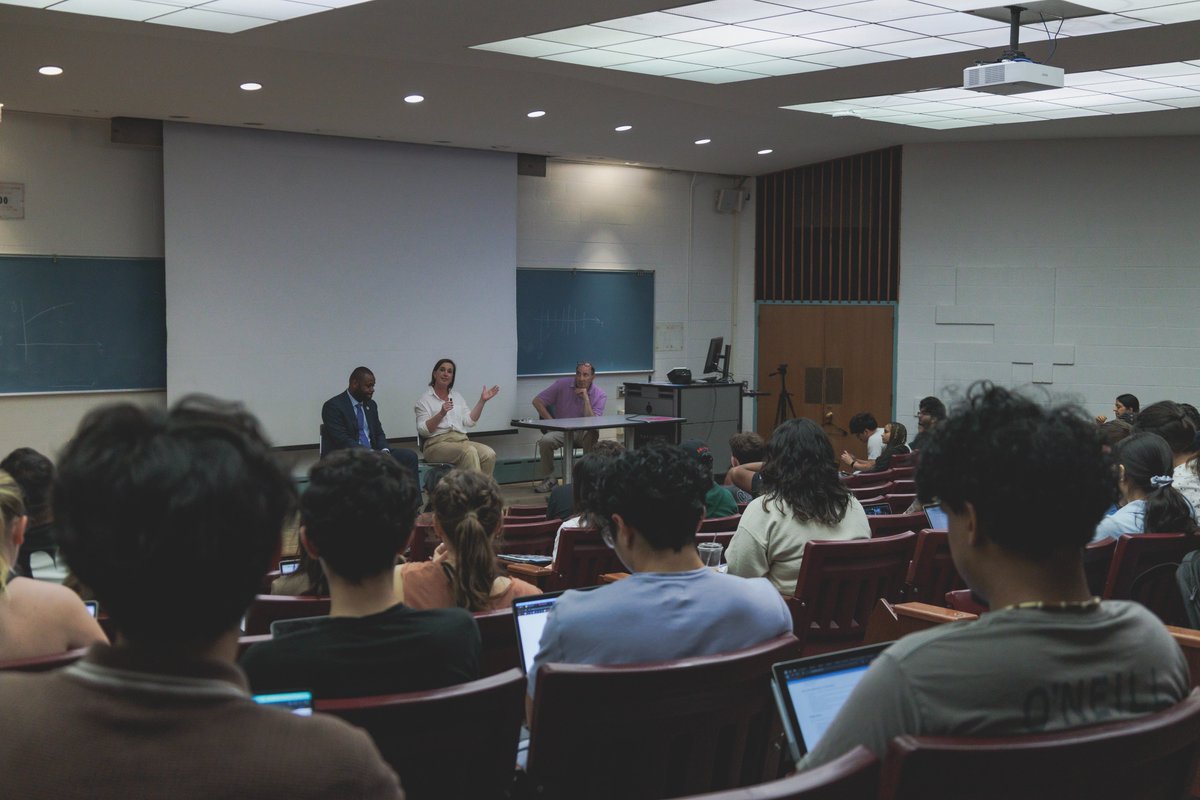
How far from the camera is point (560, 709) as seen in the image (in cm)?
185

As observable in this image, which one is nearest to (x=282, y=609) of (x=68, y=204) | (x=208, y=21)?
(x=208, y=21)

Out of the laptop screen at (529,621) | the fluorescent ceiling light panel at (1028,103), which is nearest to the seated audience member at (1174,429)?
the laptop screen at (529,621)

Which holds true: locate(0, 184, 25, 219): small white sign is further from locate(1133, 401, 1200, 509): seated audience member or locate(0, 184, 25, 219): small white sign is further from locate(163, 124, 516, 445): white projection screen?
locate(1133, 401, 1200, 509): seated audience member

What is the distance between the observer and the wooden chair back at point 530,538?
4824mm

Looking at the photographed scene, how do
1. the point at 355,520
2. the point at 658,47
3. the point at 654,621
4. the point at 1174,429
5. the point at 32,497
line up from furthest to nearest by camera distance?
the point at 658,47 < the point at 1174,429 < the point at 32,497 < the point at 654,621 < the point at 355,520

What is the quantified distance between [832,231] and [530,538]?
840 cm

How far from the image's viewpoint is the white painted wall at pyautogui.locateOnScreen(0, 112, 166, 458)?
8.38 m

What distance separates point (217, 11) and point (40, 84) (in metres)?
2.13

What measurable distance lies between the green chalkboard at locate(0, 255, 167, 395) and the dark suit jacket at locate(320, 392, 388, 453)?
1443 millimetres

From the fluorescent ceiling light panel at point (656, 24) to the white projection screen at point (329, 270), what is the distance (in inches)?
156

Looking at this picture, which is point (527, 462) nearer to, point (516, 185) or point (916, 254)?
point (516, 185)

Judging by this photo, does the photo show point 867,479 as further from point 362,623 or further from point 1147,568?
point 362,623

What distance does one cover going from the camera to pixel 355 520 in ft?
6.82

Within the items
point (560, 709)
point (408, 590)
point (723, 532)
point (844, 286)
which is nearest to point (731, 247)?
point (844, 286)
